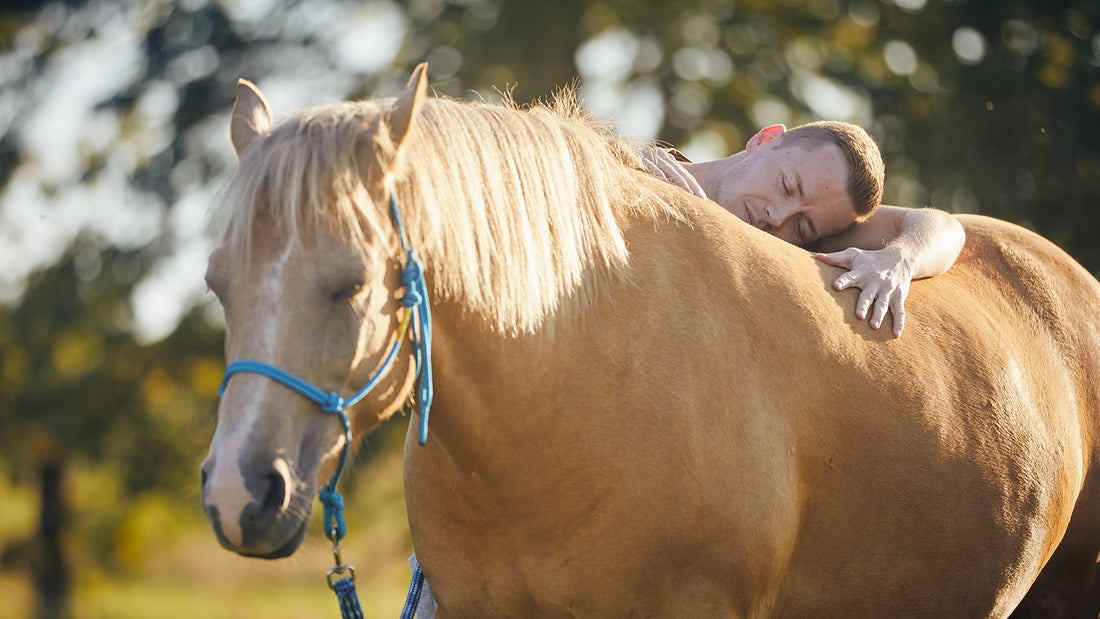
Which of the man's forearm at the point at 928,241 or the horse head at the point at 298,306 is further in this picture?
the man's forearm at the point at 928,241

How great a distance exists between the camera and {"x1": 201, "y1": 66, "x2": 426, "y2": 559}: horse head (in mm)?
1652

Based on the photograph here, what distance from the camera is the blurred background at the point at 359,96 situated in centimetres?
782

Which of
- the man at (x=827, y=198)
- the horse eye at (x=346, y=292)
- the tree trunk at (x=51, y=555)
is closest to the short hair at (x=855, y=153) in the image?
the man at (x=827, y=198)

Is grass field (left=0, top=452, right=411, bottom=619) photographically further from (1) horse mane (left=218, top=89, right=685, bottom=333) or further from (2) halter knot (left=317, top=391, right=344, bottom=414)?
(2) halter knot (left=317, top=391, right=344, bottom=414)

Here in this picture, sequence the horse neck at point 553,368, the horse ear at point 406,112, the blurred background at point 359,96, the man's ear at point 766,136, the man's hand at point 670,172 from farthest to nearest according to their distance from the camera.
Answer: the blurred background at point 359,96, the man's ear at point 766,136, the man's hand at point 670,172, the horse neck at point 553,368, the horse ear at point 406,112

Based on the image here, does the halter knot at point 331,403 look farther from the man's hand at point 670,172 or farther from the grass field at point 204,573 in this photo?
the grass field at point 204,573

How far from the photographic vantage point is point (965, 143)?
7.93m

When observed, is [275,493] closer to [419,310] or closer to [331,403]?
[331,403]

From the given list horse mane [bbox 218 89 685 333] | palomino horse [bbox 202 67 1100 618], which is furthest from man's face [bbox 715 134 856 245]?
horse mane [bbox 218 89 685 333]

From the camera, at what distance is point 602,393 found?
7.18 ft

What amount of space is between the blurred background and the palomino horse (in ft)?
15.5

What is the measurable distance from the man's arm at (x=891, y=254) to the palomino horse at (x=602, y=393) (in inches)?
2.6

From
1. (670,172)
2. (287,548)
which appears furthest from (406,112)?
(670,172)

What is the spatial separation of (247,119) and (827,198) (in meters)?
1.95
